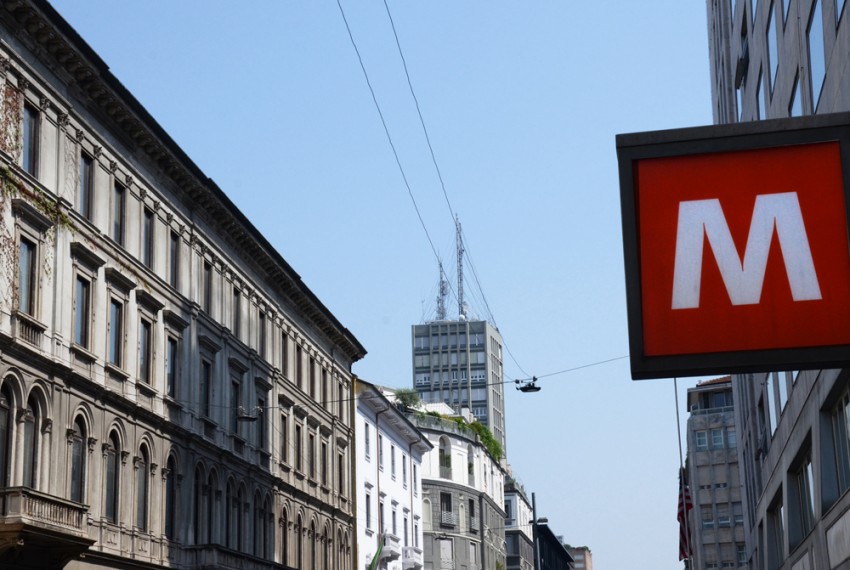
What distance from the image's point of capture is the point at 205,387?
125 feet

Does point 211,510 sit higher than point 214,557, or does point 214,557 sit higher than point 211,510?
point 211,510

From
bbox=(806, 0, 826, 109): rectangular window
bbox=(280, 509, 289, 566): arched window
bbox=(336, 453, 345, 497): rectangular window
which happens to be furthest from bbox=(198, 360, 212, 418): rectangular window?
bbox=(806, 0, 826, 109): rectangular window

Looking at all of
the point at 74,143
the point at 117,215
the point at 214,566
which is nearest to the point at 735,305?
the point at 74,143

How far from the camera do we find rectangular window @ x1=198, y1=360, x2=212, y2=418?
3757 cm

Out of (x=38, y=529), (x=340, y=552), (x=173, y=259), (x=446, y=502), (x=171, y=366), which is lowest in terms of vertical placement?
(x=38, y=529)

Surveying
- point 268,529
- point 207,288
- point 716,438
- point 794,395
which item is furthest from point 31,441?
point 716,438

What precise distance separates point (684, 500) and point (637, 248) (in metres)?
43.2

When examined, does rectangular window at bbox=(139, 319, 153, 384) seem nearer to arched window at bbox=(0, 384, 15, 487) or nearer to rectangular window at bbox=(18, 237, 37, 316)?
rectangular window at bbox=(18, 237, 37, 316)

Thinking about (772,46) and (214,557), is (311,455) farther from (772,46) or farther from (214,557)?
(772,46)

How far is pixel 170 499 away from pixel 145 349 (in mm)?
4356

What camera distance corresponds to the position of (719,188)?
5.90 metres

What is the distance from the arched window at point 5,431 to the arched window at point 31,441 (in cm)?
54

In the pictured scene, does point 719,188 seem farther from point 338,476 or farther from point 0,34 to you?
point 338,476

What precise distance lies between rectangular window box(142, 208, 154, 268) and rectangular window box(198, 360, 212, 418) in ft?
15.9
